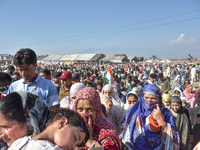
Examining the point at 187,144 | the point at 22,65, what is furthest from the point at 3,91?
the point at 187,144

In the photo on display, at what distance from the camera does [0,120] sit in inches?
36.9

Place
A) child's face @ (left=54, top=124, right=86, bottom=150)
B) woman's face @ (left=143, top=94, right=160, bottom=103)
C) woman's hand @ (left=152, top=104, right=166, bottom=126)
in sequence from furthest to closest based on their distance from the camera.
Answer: woman's face @ (left=143, top=94, right=160, bottom=103) → woman's hand @ (left=152, top=104, right=166, bottom=126) → child's face @ (left=54, top=124, right=86, bottom=150)

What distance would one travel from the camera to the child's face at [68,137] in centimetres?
91

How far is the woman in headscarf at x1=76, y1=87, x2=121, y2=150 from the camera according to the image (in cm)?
162

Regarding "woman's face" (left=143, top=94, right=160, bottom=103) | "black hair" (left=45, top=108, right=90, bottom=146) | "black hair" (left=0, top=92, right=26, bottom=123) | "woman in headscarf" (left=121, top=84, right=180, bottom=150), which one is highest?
"black hair" (left=0, top=92, right=26, bottom=123)

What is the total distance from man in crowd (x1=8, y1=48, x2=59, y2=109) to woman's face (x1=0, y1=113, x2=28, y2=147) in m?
1.03

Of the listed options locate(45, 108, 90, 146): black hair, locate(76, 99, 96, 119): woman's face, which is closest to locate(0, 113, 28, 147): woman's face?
locate(45, 108, 90, 146): black hair

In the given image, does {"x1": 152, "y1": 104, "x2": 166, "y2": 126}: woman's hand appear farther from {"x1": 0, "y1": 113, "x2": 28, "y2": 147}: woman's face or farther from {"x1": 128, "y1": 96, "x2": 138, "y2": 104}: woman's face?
{"x1": 0, "y1": 113, "x2": 28, "y2": 147}: woman's face

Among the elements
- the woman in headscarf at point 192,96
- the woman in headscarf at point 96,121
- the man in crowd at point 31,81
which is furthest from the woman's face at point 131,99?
the woman in headscarf at point 192,96

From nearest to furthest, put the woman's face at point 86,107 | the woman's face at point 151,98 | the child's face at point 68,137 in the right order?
1. the child's face at point 68,137
2. the woman's face at point 86,107
3. the woman's face at point 151,98

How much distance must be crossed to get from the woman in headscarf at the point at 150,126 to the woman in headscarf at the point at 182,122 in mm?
650

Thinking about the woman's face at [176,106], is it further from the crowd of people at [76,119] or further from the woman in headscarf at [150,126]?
the woman in headscarf at [150,126]

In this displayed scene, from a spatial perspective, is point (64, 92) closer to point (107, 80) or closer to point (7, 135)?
point (7, 135)

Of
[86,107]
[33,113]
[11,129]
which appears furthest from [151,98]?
[11,129]
